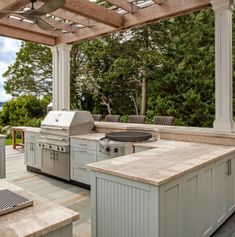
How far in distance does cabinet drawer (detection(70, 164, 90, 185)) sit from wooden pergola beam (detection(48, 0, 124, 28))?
2.35 metres

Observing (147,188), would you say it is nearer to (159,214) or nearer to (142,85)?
(159,214)

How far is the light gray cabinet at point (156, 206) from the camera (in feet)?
6.10

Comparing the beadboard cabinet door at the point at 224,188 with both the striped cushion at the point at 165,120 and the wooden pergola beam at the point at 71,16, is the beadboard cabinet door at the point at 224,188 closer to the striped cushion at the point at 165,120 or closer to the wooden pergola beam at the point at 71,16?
the striped cushion at the point at 165,120

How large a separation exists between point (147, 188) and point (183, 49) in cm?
825

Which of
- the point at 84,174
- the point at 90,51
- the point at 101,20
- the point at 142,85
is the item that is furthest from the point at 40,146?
the point at 90,51

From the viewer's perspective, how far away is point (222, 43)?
3463 millimetres

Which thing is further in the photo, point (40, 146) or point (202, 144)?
point (40, 146)

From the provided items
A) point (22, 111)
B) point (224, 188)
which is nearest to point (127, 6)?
point (224, 188)

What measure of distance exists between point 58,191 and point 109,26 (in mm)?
2913

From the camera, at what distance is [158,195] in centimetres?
181

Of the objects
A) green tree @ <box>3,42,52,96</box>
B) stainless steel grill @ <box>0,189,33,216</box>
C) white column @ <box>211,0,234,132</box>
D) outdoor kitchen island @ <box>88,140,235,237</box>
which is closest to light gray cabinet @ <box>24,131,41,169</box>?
outdoor kitchen island @ <box>88,140,235,237</box>

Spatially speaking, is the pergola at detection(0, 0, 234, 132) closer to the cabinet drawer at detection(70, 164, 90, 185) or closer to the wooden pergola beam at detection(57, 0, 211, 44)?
the wooden pergola beam at detection(57, 0, 211, 44)

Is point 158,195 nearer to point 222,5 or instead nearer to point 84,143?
point 84,143

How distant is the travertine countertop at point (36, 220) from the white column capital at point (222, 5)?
3.25m
